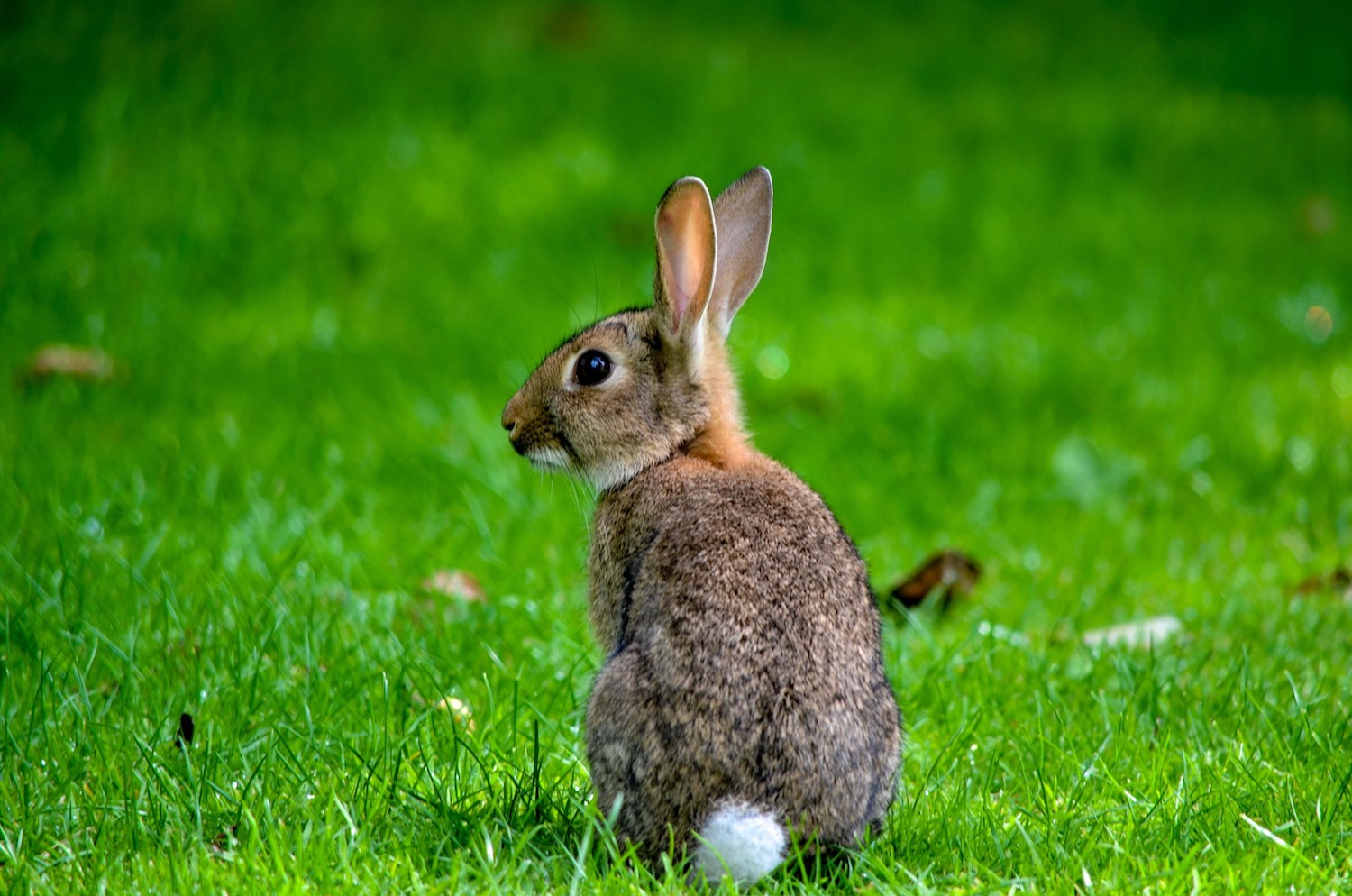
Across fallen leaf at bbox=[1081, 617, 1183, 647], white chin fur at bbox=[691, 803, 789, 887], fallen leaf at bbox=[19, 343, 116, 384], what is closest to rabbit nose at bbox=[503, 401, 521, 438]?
white chin fur at bbox=[691, 803, 789, 887]

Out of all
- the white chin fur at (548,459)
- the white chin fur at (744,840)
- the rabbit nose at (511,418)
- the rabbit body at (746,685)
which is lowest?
the white chin fur at (744,840)

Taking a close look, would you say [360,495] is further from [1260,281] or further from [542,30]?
[542,30]

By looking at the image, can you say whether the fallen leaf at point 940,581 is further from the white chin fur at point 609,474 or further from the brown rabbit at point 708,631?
the white chin fur at point 609,474

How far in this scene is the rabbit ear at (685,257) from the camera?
4.35m

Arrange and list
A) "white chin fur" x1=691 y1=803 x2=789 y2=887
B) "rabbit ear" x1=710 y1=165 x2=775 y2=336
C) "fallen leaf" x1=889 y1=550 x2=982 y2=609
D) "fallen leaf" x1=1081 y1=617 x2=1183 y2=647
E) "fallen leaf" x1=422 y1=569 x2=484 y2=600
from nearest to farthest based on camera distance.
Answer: "white chin fur" x1=691 y1=803 x2=789 y2=887, "rabbit ear" x1=710 y1=165 x2=775 y2=336, "fallen leaf" x1=1081 y1=617 x2=1183 y2=647, "fallen leaf" x1=422 y1=569 x2=484 y2=600, "fallen leaf" x1=889 y1=550 x2=982 y2=609

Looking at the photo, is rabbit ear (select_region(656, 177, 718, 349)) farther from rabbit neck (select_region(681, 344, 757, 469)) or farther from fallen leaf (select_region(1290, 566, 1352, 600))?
fallen leaf (select_region(1290, 566, 1352, 600))

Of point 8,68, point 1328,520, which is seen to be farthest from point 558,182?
point 1328,520

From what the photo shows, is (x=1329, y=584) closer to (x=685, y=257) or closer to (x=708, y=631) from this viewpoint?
(x=685, y=257)

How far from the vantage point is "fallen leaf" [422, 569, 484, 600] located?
5543mm

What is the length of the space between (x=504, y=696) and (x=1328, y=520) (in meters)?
4.10

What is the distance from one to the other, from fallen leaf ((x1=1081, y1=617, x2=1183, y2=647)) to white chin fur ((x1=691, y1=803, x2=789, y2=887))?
6.98 ft

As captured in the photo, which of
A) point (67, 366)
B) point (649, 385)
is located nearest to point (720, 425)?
point (649, 385)

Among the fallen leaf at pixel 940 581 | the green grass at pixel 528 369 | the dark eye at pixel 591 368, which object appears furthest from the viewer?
the fallen leaf at pixel 940 581

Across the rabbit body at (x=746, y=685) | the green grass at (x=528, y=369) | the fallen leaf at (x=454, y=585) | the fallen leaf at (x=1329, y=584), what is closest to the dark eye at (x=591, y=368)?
the rabbit body at (x=746, y=685)
